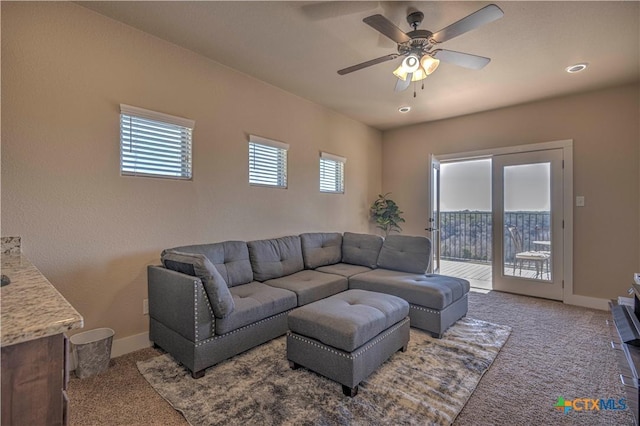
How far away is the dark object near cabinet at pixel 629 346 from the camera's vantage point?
1.29m

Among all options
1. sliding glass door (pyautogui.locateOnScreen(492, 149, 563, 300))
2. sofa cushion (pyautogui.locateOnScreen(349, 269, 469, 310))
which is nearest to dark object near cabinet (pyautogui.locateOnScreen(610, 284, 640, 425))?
sofa cushion (pyautogui.locateOnScreen(349, 269, 469, 310))

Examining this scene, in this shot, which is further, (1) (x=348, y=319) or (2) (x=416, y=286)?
(2) (x=416, y=286)

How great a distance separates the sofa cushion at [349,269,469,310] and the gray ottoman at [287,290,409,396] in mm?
481

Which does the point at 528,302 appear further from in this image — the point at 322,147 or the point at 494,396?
the point at 322,147

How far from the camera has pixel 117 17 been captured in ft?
7.71

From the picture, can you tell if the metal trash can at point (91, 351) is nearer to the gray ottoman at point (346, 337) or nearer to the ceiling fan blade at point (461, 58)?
the gray ottoman at point (346, 337)

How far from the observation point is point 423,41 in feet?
7.21

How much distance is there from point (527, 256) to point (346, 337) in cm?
362

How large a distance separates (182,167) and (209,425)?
2.16 m

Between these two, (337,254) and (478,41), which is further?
(337,254)

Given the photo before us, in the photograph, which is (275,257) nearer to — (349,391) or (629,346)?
(349,391)

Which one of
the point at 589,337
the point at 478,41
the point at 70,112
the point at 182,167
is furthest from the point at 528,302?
the point at 70,112

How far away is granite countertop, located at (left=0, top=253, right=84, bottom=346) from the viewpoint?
72 centimetres

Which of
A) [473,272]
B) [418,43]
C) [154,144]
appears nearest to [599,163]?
[473,272]
